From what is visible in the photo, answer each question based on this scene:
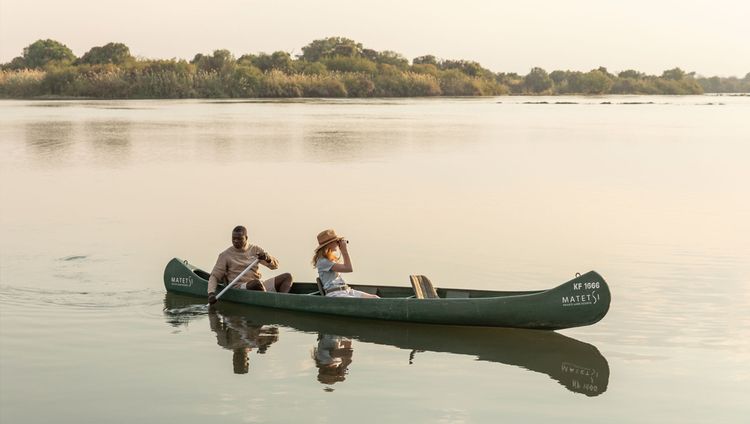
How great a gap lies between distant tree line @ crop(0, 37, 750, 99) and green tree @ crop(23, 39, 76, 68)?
89mm

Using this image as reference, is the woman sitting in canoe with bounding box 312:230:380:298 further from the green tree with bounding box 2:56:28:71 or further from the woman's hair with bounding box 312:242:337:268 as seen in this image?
the green tree with bounding box 2:56:28:71

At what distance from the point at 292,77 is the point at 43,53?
32409 millimetres

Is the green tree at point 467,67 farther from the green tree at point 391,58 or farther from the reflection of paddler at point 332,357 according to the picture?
the reflection of paddler at point 332,357

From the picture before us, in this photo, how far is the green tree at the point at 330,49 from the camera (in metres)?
105

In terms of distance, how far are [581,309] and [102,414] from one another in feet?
15.4

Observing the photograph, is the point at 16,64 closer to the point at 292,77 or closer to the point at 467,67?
the point at 292,77

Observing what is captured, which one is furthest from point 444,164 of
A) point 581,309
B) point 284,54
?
point 284,54

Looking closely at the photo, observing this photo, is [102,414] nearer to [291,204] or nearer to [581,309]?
[581,309]

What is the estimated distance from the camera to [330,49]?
107 m

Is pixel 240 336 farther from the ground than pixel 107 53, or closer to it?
closer to it

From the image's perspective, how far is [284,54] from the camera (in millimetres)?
87938

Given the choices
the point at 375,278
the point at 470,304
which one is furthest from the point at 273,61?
the point at 470,304

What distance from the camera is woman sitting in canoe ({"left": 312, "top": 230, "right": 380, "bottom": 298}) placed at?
12250 mm

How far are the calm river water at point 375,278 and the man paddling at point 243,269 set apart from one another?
34cm
